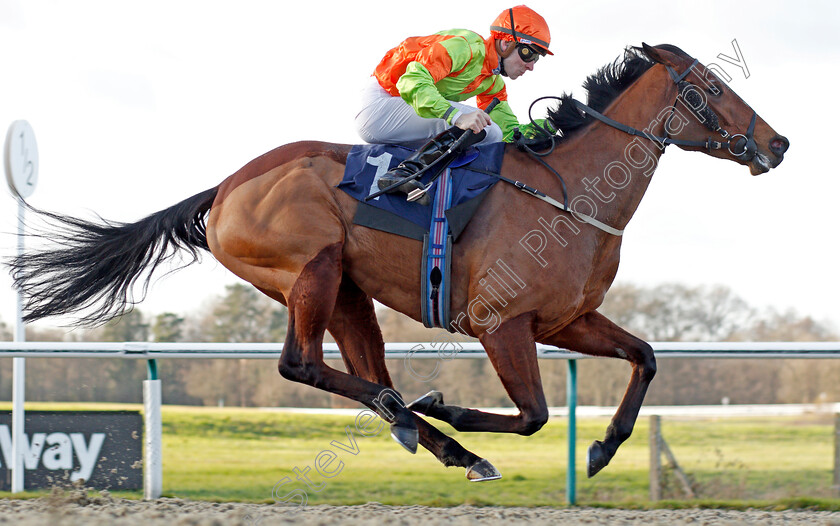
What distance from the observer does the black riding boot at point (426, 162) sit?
10.6 ft

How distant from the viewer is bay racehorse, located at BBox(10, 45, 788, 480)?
318 centimetres

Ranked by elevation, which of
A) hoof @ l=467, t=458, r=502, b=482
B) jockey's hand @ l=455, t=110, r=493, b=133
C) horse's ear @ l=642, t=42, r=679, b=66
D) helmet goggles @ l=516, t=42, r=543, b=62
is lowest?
hoof @ l=467, t=458, r=502, b=482

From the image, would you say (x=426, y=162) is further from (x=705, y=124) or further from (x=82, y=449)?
(x=82, y=449)

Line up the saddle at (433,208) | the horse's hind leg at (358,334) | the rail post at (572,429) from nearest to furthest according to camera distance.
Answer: the saddle at (433,208), the horse's hind leg at (358,334), the rail post at (572,429)

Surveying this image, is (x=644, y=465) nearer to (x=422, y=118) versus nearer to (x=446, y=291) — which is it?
(x=446, y=291)

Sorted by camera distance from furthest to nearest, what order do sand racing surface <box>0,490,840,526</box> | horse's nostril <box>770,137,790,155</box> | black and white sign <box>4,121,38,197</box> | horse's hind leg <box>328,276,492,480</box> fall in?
1. black and white sign <box>4,121,38,197</box>
2. horse's hind leg <box>328,276,492,480</box>
3. horse's nostril <box>770,137,790,155</box>
4. sand racing surface <box>0,490,840,526</box>

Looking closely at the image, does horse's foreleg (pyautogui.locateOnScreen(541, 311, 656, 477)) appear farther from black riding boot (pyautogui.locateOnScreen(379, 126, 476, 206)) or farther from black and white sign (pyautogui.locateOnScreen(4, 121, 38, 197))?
black and white sign (pyautogui.locateOnScreen(4, 121, 38, 197))

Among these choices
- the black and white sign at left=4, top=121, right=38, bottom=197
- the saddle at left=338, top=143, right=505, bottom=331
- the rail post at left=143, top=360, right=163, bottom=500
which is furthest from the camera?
the black and white sign at left=4, top=121, right=38, bottom=197

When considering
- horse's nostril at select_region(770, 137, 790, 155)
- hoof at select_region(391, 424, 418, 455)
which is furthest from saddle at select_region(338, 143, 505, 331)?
horse's nostril at select_region(770, 137, 790, 155)

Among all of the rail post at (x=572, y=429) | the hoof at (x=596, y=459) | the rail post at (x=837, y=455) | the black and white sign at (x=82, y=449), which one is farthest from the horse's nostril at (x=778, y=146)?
the black and white sign at (x=82, y=449)

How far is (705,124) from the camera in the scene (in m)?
3.39

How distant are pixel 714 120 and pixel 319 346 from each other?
1.85 meters

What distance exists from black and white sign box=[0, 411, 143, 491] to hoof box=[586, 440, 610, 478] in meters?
2.32

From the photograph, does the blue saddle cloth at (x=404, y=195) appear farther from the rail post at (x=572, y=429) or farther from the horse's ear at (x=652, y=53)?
the rail post at (x=572, y=429)
